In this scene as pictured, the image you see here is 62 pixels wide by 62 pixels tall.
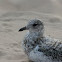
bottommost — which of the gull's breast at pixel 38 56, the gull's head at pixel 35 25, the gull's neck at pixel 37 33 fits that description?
the gull's breast at pixel 38 56

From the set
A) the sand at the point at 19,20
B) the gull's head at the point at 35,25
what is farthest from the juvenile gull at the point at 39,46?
the sand at the point at 19,20

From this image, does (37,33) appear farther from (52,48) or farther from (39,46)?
(52,48)

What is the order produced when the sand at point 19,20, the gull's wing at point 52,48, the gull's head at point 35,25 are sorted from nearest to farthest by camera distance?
the gull's wing at point 52,48
the gull's head at point 35,25
the sand at point 19,20

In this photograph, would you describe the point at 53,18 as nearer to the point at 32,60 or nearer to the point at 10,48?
the point at 10,48

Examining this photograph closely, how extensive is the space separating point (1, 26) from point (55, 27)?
165 centimetres

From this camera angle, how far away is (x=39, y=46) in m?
5.60

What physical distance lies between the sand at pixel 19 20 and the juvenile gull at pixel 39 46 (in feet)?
1.41

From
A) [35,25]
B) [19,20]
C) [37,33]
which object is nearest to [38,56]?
[37,33]

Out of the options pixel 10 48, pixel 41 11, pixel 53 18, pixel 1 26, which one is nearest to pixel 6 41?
pixel 10 48

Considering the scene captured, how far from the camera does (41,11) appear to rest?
388 inches

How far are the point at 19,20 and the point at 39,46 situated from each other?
10.8 ft

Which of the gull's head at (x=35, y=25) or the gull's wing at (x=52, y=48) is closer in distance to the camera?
the gull's wing at (x=52, y=48)

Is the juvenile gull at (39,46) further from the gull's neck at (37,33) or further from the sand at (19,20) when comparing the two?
the sand at (19,20)

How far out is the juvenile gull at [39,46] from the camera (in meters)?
5.44
